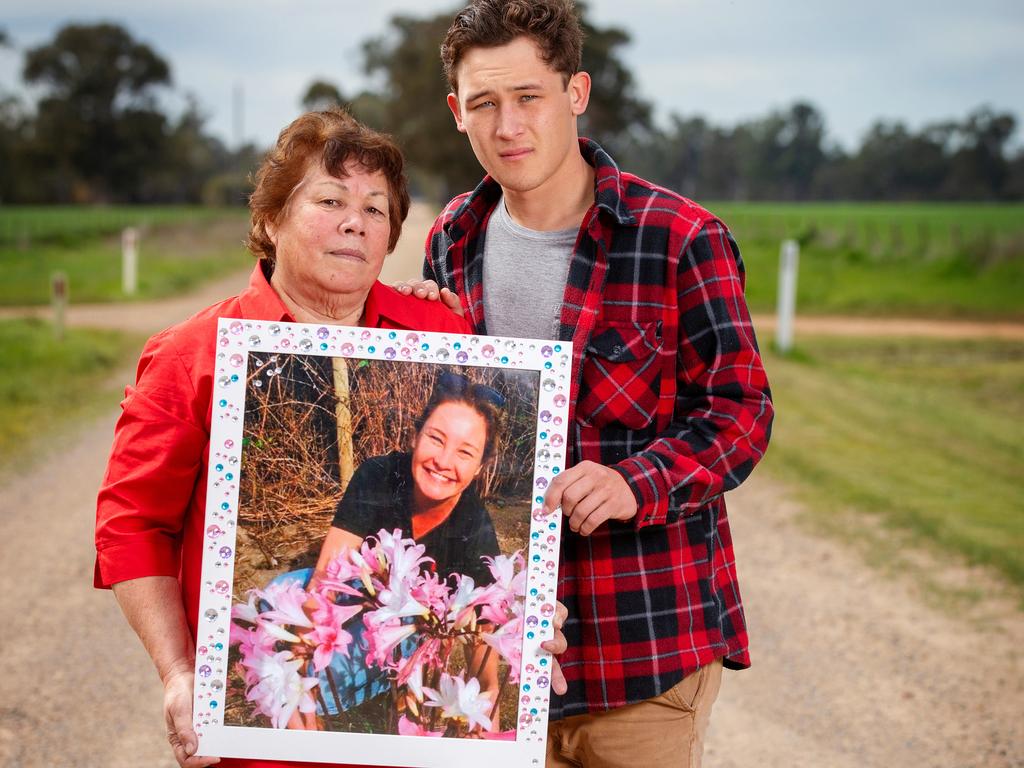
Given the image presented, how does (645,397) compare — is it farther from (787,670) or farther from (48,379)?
(48,379)

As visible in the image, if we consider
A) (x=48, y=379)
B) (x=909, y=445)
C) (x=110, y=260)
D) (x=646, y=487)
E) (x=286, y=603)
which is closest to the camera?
(x=286, y=603)

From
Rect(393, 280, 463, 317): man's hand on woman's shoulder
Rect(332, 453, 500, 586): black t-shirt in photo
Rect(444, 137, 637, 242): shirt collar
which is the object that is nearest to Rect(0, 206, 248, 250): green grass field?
Rect(444, 137, 637, 242): shirt collar

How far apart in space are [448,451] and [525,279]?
0.54 metres

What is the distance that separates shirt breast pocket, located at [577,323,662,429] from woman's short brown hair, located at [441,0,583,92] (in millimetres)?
534

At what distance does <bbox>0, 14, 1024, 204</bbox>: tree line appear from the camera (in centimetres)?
6438

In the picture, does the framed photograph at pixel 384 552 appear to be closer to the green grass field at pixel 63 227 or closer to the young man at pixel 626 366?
the young man at pixel 626 366

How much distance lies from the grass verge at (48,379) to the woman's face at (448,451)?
22.9ft

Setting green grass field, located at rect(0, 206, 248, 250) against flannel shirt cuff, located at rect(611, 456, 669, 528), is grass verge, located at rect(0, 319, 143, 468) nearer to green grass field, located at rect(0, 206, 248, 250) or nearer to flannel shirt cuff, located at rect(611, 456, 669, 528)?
flannel shirt cuff, located at rect(611, 456, 669, 528)

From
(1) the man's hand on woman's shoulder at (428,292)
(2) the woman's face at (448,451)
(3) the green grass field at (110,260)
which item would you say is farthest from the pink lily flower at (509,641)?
(3) the green grass field at (110,260)

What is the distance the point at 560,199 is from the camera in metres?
2.32

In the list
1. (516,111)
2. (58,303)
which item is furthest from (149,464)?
(58,303)

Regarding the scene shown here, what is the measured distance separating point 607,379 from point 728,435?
26 centimetres

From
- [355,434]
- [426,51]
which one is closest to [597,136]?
[426,51]

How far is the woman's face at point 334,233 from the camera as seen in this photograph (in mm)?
2045
